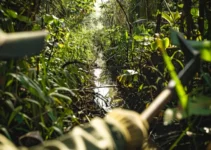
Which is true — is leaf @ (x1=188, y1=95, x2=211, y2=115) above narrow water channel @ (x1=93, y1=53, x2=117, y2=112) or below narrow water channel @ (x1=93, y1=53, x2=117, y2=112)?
above

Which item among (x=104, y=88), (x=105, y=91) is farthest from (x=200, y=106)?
(x=104, y=88)

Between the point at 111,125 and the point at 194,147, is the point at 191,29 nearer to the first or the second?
the point at 194,147

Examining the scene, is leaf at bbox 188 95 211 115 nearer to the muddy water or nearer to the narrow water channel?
the muddy water

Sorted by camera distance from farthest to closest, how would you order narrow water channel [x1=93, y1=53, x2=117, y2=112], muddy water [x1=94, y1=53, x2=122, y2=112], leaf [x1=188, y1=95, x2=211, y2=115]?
narrow water channel [x1=93, y1=53, x2=117, y2=112] → muddy water [x1=94, y1=53, x2=122, y2=112] → leaf [x1=188, y1=95, x2=211, y2=115]

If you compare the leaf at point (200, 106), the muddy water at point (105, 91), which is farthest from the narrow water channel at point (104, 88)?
the leaf at point (200, 106)

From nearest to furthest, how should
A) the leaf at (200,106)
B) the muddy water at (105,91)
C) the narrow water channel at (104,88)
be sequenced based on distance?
the leaf at (200,106), the muddy water at (105,91), the narrow water channel at (104,88)

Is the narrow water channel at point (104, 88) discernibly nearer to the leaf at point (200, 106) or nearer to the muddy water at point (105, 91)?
the muddy water at point (105, 91)

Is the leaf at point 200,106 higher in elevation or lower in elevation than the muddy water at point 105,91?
higher

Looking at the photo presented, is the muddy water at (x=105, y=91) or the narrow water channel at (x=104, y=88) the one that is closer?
the muddy water at (x=105, y=91)

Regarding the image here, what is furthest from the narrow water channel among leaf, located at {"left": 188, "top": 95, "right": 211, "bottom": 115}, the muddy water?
leaf, located at {"left": 188, "top": 95, "right": 211, "bottom": 115}

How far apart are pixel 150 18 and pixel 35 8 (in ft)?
7.83

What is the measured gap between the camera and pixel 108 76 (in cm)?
520

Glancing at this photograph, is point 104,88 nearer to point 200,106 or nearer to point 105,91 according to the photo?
point 105,91

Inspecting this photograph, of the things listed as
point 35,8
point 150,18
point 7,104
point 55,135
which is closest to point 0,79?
point 7,104
